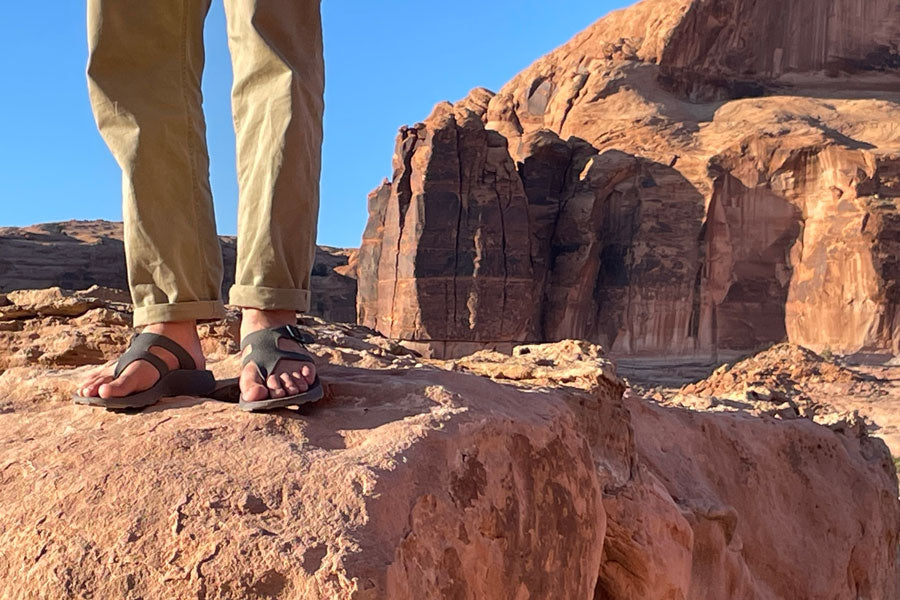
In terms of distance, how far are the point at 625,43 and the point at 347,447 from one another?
93.6ft

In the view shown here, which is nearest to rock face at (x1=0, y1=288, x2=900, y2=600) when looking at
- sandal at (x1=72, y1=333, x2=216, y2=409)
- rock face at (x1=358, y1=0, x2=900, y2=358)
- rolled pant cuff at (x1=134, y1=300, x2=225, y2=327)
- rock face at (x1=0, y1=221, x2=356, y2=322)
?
sandal at (x1=72, y1=333, x2=216, y2=409)

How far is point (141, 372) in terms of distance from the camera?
57.1 inches

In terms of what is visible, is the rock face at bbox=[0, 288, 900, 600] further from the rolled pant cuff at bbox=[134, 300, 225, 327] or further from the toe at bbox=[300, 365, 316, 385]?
the rolled pant cuff at bbox=[134, 300, 225, 327]

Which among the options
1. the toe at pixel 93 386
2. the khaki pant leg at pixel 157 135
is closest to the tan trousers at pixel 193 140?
the khaki pant leg at pixel 157 135

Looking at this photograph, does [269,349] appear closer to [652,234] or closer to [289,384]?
[289,384]

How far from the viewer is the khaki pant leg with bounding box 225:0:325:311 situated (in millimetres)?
1504

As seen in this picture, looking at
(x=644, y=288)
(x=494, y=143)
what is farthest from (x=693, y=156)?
(x=494, y=143)

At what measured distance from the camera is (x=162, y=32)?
1536 millimetres

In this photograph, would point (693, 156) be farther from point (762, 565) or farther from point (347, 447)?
point (347, 447)

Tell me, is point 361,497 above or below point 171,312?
below

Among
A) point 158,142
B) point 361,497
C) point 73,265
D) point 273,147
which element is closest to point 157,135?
point 158,142

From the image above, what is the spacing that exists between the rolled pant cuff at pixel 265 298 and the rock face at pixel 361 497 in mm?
199

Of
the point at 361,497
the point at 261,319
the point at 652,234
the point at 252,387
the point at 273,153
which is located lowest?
the point at 361,497

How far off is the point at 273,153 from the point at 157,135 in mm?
230
